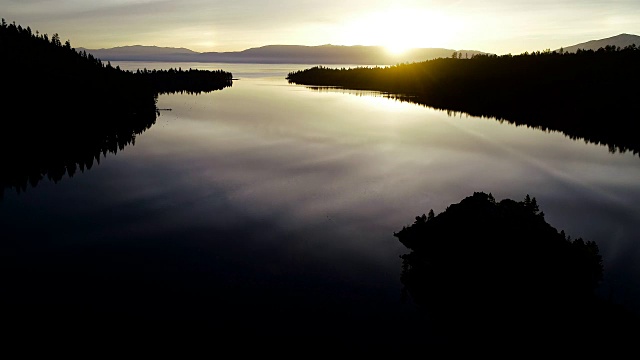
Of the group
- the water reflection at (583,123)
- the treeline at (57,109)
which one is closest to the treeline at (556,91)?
the water reflection at (583,123)

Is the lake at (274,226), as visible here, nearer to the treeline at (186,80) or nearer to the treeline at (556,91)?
the treeline at (556,91)

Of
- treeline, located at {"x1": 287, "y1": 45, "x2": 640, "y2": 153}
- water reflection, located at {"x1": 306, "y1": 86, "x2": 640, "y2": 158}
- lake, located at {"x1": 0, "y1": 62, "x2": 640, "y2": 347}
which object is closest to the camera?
lake, located at {"x1": 0, "y1": 62, "x2": 640, "y2": 347}

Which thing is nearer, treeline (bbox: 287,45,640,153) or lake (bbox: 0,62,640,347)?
lake (bbox: 0,62,640,347)

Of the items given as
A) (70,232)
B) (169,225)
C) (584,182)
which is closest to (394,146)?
(584,182)

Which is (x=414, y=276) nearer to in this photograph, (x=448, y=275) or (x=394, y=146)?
(x=448, y=275)

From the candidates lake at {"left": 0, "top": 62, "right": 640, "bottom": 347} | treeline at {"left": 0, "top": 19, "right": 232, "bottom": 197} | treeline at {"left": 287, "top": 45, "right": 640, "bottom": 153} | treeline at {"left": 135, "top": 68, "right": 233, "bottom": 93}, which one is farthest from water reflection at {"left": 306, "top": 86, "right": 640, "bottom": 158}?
treeline at {"left": 135, "top": 68, "right": 233, "bottom": 93}

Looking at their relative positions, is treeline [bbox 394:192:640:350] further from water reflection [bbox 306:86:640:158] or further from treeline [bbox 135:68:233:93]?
treeline [bbox 135:68:233:93]
